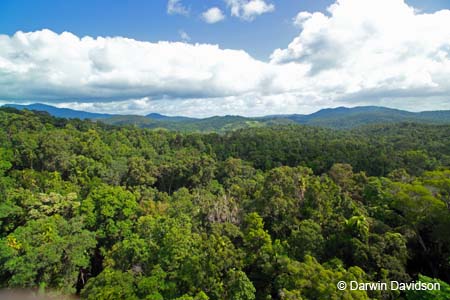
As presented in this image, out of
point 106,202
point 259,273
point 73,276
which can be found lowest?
point 73,276

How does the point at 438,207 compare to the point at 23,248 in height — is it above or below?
above

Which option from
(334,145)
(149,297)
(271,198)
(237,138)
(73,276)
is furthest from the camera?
(237,138)

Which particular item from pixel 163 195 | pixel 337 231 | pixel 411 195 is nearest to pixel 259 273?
pixel 337 231

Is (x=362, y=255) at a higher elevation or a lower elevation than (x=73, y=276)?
higher

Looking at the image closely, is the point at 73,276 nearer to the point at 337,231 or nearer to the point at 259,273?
the point at 259,273

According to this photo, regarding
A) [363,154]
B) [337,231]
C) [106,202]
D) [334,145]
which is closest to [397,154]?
[363,154]

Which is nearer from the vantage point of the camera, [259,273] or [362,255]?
[362,255]

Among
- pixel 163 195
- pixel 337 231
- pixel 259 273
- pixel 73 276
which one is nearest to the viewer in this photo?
pixel 259 273

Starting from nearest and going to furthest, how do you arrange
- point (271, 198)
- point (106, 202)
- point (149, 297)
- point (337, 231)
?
1. point (149, 297)
2. point (337, 231)
3. point (271, 198)
4. point (106, 202)

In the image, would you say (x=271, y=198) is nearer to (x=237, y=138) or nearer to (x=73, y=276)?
(x=73, y=276)
